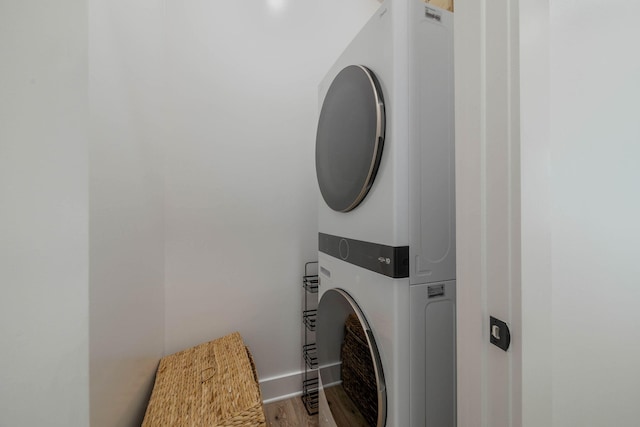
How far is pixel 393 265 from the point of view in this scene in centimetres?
73

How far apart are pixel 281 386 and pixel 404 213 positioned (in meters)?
1.49

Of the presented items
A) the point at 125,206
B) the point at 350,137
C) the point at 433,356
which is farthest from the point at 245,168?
the point at 433,356

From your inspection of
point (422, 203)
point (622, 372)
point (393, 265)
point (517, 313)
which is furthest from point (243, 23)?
point (622, 372)

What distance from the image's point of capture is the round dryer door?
80 centimetres

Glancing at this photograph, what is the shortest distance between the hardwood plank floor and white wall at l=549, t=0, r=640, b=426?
131cm

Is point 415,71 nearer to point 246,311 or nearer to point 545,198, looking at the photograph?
point 545,198

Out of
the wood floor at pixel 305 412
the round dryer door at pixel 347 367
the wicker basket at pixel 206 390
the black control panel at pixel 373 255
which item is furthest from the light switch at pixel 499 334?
the wicker basket at pixel 206 390

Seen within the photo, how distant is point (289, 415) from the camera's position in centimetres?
149

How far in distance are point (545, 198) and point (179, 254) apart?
1563 millimetres

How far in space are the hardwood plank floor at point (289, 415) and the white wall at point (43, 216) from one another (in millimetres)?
1136

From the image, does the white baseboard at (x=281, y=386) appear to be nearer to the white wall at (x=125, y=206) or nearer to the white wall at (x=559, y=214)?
the white wall at (x=125, y=206)

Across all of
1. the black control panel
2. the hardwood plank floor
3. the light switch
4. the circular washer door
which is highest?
the circular washer door

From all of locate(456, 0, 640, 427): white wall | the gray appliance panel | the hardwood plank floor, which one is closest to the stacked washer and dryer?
the gray appliance panel

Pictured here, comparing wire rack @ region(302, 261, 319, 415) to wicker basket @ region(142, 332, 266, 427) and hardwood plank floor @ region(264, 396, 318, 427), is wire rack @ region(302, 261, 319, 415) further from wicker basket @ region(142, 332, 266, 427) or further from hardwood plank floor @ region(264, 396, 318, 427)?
wicker basket @ region(142, 332, 266, 427)
